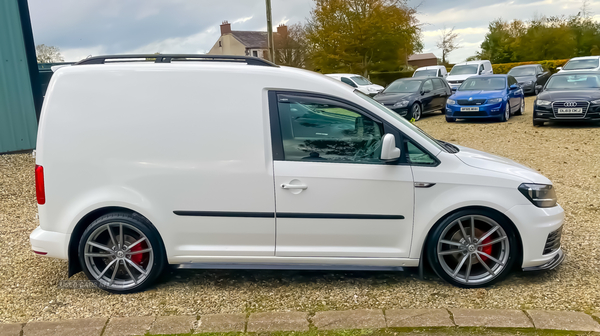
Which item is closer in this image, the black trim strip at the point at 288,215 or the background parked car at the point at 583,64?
the black trim strip at the point at 288,215

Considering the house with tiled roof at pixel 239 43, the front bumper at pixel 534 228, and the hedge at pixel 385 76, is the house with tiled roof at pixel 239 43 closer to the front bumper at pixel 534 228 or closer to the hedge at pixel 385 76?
the hedge at pixel 385 76

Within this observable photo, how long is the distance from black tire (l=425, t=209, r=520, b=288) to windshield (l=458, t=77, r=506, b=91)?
12316 millimetres

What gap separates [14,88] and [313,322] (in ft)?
31.7

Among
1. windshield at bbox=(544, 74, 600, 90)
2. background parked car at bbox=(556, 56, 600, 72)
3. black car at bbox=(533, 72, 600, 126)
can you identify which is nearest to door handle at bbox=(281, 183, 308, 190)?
black car at bbox=(533, 72, 600, 126)

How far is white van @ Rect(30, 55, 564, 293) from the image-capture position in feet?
11.9

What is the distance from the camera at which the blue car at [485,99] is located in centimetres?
1428

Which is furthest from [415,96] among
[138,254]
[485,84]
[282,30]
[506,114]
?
[282,30]

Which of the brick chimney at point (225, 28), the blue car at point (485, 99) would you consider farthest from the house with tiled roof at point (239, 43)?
the blue car at point (485, 99)

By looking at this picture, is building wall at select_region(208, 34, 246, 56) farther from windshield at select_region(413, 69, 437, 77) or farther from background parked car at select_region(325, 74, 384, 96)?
windshield at select_region(413, 69, 437, 77)

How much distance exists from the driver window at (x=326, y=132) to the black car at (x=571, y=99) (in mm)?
10615

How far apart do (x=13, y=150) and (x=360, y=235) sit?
31.0 feet

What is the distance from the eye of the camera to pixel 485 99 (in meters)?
14.4

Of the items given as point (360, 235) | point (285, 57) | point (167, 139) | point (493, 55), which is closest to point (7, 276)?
point (167, 139)

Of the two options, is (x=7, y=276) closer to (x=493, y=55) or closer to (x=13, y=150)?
(x=13, y=150)
